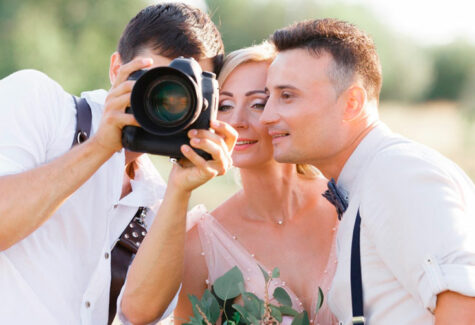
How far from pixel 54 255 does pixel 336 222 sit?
1599mm

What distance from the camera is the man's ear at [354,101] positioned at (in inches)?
116

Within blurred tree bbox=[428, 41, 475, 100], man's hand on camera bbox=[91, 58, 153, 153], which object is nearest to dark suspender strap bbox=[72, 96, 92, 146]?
man's hand on camera bbox=[91, 58, 153, 153]

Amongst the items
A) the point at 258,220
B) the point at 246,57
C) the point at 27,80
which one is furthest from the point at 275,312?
the point at 246,57

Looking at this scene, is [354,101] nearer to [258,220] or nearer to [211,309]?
[258,220]

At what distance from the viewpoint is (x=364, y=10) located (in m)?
26.1

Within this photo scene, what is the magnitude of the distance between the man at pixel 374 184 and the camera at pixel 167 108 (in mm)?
670

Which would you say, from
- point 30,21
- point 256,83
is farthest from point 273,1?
point 256,83

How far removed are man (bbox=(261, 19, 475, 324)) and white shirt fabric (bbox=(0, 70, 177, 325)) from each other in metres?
0.91

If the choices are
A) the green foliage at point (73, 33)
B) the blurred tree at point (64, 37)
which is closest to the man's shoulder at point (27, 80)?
the green foliage at point (73, 33)

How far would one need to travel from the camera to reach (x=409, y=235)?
82.7 inches

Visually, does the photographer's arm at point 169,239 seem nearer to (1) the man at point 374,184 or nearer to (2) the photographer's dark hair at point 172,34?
(1) the man at point 374,184

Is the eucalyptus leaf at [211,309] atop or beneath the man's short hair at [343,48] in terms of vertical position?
beneath

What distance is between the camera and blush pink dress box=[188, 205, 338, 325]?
320 centimetres

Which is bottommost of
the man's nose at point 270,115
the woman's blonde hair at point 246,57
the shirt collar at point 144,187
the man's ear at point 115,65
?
the shirt collar at point 144,187
